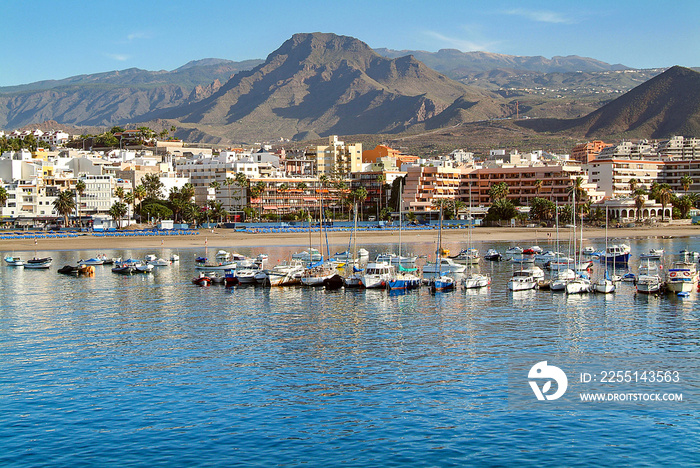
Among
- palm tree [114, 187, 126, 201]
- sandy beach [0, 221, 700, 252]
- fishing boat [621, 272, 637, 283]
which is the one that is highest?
palm tree [114, 187, 126, 201]

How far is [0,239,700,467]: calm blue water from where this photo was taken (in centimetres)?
2808

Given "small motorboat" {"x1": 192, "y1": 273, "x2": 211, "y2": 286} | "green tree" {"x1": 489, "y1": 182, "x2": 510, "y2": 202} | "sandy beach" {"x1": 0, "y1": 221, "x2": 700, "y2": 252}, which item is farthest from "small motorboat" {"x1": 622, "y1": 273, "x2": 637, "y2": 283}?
"green tree" {"x1": 489, "y1": 182, "x2": 510, "y2": 202}

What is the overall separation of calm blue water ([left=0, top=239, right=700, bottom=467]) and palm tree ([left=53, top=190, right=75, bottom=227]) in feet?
328

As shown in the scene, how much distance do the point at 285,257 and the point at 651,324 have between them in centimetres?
6518

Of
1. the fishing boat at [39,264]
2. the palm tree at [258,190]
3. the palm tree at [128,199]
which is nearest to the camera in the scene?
the fishing boat at [39,264]

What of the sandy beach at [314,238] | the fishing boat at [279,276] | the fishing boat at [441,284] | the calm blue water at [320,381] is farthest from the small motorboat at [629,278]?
the sandy beach at [314,238]

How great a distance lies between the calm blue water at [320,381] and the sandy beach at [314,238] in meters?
68.2

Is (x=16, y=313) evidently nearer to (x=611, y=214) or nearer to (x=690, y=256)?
(x=690, y=256)

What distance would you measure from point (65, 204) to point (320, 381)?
5455 inches

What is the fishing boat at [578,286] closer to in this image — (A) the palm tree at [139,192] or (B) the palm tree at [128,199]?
(A) the palm tree at [139,192]

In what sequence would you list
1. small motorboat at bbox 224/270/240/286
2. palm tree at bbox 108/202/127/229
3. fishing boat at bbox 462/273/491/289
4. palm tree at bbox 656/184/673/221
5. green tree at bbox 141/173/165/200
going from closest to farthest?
fishing boat at bbox 462/273/491/289 → small motorboat at bbox 224/270/240/286 → palm tree at bbox 108/202/127/229 → palm tree at bbox 656/184/673/221 → green tree at bbox 141/173/165/200

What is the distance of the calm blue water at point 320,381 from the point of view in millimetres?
28078

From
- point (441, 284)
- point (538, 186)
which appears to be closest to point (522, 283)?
point (441, 284)

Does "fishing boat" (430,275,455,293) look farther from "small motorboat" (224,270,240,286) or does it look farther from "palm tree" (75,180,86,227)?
"palm tree" (75,180,86,227)
